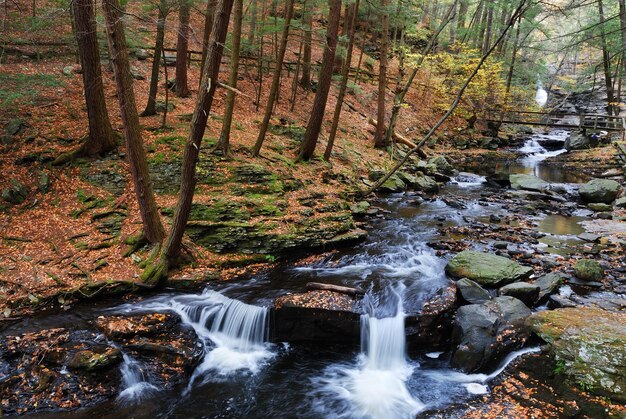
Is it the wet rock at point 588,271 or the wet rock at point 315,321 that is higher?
the wet rock at point 588,271

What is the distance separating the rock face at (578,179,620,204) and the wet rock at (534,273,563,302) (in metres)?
8.44

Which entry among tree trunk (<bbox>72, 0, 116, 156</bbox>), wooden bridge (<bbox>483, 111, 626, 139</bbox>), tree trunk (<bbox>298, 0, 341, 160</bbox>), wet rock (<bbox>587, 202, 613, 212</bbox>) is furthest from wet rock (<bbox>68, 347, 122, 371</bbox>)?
wooden bridge (<bbox>483, 111, 626, 139</bbox>)

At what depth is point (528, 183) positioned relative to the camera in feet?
55.8

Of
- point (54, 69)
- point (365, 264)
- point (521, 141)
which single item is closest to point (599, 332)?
point (365, 264)

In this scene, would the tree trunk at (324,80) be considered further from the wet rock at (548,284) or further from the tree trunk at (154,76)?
the wet rock at (548,284)

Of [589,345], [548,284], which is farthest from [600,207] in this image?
[589,345]

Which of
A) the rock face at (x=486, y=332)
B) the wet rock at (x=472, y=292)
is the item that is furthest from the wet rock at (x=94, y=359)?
the wet rock at (x=472, y=292)

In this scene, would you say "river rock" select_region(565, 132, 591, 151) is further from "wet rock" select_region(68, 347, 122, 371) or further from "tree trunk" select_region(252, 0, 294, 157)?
"wet rock" select_region(68, 347, 122, 371)

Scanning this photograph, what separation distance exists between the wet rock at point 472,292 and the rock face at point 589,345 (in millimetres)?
956

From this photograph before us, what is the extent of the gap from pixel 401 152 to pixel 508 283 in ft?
40.6

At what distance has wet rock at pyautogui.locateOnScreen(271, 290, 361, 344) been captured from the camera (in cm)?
733

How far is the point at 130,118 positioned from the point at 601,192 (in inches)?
638

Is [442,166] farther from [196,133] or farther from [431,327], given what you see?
[196,133]

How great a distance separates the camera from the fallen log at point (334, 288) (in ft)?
26.1
